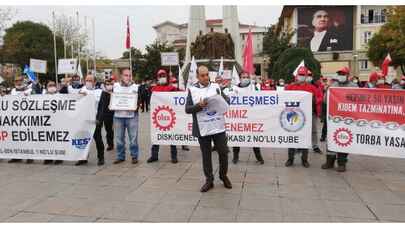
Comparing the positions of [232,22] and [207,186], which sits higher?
[232,22]

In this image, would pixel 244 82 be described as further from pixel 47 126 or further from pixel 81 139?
pixel 47 126

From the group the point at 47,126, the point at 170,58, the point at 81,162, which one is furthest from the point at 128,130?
the point at 170,58

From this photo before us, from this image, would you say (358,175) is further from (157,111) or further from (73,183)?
(73,183)

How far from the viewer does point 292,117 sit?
7973 millimetres

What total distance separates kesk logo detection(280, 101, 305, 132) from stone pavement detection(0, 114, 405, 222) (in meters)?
0.78

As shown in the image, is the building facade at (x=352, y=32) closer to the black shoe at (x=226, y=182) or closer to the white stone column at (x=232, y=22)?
the white stone column at (x=232, y=22)

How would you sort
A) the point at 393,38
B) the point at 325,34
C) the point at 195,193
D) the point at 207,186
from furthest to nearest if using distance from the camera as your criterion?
1. the point at 325,34
2. the point at 393,38
3. the point at 207,186
4. the point at 195,193

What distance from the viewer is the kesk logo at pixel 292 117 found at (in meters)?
7.93

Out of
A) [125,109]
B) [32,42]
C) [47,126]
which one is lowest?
[47,126]

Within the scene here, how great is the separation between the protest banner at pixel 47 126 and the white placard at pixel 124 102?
39 cm

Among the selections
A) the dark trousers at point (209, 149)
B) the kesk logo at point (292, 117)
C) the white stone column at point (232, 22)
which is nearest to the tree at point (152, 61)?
the white stone column at point (232, 22)

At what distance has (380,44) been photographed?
4538cm

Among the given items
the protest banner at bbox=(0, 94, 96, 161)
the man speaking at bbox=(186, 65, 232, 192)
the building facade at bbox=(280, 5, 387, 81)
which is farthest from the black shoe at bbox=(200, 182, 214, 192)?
the building facade at bbox=(280, 5, 387, 81)

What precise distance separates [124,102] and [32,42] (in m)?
51.7
